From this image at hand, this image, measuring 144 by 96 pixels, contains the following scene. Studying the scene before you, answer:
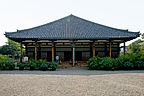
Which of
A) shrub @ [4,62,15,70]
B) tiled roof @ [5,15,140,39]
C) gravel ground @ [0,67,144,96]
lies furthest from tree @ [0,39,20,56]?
gravel ground @ [0,67,144,96]

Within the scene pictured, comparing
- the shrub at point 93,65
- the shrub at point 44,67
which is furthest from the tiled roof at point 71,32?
the shrub at point 44,67

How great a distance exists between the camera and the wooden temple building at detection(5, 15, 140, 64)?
13.0 m

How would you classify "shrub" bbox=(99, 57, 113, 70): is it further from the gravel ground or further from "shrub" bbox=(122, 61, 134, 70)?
the gravel ground

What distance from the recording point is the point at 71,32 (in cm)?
1403

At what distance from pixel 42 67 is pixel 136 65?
9441mm

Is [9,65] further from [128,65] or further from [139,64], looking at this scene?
[139,64]

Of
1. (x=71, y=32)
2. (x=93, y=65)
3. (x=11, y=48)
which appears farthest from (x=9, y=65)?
(x=11, y=48)

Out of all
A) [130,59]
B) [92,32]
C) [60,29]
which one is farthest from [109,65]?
[60,29]

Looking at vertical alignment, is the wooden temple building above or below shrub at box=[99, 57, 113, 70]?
above

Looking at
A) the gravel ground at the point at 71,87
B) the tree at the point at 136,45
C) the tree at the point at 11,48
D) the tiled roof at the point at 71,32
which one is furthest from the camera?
the tree at the point at 11,48

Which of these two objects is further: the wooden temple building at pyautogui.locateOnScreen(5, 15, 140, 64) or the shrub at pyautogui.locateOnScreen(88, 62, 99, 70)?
the wooden temple building at pyautogui.locateOnScreen(5, 15, 140, 64)

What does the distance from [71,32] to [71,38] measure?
1.67 metres

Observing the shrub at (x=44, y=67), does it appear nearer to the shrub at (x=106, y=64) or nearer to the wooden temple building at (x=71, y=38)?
the wooden temple building at (x=71, y=38)

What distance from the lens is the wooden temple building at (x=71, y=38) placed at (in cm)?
1298
